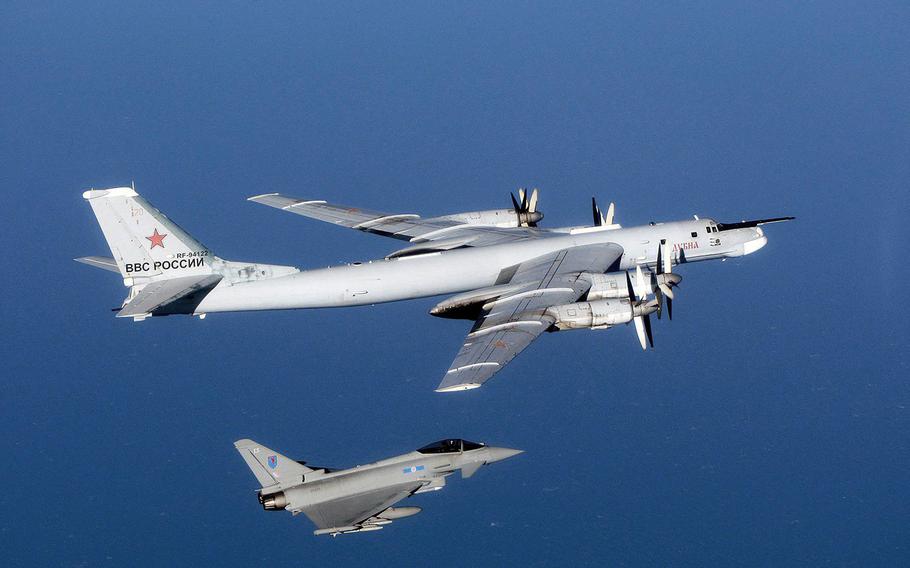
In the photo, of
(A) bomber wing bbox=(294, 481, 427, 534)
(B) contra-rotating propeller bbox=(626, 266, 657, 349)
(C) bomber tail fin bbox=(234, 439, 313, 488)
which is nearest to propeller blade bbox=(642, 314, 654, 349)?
(B) contra-rotating propeller bbox=(626, 266, 657, 349)

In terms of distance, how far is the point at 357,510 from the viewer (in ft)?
219

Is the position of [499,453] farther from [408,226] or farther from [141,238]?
[141,238]

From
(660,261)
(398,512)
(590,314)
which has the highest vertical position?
(660,261)

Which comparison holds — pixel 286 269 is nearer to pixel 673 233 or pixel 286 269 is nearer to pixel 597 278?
pixel 597 278

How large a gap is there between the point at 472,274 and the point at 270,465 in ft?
43.5

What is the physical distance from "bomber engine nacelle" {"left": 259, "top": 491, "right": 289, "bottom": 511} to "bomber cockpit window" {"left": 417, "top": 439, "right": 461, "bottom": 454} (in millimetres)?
6364

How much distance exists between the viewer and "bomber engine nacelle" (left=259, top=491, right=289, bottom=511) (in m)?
68.6

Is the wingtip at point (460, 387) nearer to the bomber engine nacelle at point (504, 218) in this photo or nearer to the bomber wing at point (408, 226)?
the bomber wing at point (408, 226)

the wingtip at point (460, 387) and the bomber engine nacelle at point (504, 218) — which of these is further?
the bomber engine nacelle at point (504, 218)

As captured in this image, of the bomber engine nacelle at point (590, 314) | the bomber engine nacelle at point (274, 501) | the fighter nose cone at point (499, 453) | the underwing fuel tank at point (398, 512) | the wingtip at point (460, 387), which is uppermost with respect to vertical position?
the bomber engine nacelle at point (590, 314)

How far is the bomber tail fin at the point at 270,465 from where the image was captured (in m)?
68.8

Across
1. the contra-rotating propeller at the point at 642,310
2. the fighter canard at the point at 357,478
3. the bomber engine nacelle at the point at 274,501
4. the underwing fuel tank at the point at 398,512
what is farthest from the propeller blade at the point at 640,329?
the bomber engine nacelle at the point at 274,501

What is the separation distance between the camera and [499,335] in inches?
2594

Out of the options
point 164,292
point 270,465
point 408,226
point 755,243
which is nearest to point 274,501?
point 270,465
